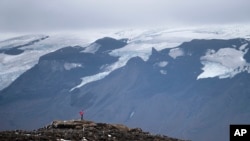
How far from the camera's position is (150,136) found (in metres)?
43.3

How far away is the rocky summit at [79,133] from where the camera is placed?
37688mm

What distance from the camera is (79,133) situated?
133 feet

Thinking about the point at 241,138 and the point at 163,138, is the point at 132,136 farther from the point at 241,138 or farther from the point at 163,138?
the point at 241,138

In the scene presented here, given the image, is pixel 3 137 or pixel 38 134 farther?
pixel 38 134

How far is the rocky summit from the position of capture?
37688 millimetres

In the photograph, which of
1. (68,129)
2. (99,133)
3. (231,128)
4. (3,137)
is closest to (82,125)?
(68,129)

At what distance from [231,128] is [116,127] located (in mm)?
17406

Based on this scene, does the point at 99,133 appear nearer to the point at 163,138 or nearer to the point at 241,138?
the point at 163,138

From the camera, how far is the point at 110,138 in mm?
39594

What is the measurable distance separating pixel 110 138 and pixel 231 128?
1189 cm

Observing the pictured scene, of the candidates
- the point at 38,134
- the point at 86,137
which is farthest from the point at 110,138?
the point at 38,134

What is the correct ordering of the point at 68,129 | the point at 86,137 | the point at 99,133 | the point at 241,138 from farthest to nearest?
the point at 68,129, the point at 99,133, the point at 86,137, the point at 241,138

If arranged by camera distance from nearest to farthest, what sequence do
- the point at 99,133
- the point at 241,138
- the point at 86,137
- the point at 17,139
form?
the point at 241,138 < the point at 17,139 < the point at 86,137 < the point at 99,133

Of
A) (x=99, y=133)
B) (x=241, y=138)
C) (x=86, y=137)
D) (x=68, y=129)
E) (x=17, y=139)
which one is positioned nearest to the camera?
(x=241, y=138)
